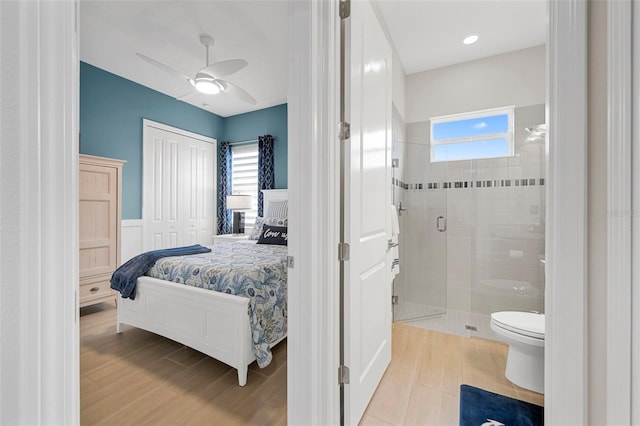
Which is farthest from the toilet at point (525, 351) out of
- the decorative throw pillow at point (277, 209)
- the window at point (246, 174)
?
the window at point (246, 174)

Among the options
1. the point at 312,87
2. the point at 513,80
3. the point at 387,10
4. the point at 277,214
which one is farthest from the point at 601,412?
the point at 277,214

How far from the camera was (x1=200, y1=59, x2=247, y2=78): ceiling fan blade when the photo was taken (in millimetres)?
2469

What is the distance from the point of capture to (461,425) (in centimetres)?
152

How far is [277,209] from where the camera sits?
4379 mm

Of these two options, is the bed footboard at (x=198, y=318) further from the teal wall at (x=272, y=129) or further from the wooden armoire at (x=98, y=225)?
the teal wall at (x=272, y=129)

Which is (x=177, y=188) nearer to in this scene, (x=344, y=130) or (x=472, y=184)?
(x=344, y=130)

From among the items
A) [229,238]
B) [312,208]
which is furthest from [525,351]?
[229,238]

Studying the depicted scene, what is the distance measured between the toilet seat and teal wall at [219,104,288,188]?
11.1 ft

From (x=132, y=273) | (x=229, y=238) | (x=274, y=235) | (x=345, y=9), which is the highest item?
(x=345, y=9)

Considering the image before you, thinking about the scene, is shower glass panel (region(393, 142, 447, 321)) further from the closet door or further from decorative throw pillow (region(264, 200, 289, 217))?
the closet door

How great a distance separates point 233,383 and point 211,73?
8.40 feet

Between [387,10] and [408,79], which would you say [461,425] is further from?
[408,79]

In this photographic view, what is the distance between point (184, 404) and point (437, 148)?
337cm

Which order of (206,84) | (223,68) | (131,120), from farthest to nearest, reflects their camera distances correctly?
(131,120) → (206,84) → (223,68)
